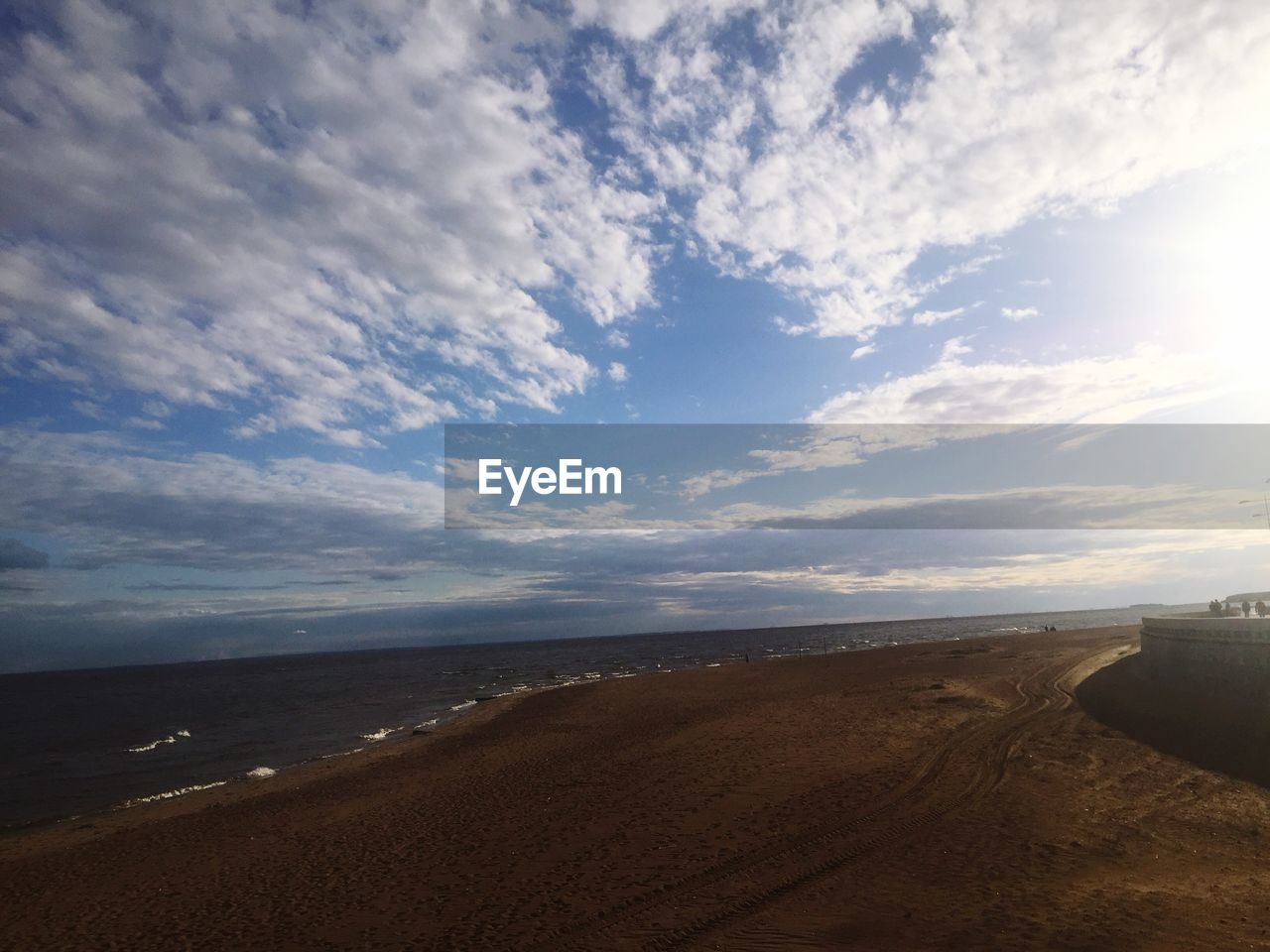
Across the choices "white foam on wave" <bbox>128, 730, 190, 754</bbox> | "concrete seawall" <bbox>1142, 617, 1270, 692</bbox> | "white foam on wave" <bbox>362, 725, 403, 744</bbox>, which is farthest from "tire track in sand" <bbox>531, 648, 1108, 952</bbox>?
"white foam on wave" <bbox>128, 730, 190, 754</bbox>

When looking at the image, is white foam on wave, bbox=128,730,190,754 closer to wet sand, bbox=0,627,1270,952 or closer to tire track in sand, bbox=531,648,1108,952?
wet sand, bbox=0,627,1270,952

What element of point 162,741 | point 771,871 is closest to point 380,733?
point 162,741

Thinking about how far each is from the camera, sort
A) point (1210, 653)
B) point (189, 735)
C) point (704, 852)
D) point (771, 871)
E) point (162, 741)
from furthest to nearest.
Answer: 1. point (189, 735)
2. point (162, 741)
3. point (1210, 653)
4. point (704, 852)
5. point (771, 871)

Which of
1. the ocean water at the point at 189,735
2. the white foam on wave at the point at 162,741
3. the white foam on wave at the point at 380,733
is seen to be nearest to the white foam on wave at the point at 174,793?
the ocean water at the point at 189,735

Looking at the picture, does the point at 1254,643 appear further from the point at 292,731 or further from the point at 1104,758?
the point at 292,731

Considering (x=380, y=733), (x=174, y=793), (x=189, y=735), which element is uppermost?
(x=174, y=793)

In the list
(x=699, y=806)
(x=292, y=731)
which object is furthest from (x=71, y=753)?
(x=699, y=806)

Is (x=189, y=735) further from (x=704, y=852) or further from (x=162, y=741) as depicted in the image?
(x=704, y=852)
